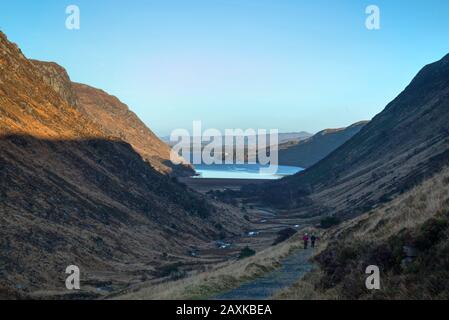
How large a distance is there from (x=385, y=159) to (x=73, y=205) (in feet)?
222

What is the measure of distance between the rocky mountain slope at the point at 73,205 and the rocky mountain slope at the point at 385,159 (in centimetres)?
2150

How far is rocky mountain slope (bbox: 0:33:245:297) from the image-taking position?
2980cm

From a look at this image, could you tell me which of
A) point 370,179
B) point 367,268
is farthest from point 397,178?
point 367,268

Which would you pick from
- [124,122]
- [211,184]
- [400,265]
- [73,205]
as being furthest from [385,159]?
[124,122]

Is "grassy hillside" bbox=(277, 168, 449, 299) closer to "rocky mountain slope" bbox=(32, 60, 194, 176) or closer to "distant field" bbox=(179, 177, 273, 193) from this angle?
"distant field" bbox=(179, 177, 273, 193)

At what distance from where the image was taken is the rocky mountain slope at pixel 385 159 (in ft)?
209

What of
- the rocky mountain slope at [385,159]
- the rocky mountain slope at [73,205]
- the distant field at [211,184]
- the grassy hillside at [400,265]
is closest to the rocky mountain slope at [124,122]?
the distant field at [211,184]

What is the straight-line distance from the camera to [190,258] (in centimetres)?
4378

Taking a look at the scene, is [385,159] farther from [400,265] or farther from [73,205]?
[400,265]

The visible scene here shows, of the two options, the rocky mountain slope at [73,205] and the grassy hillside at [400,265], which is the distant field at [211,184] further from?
the grassy hillside at [400,265]

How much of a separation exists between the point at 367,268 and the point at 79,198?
36.2 meters
